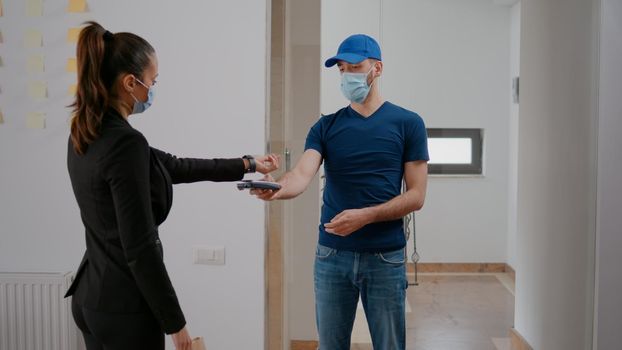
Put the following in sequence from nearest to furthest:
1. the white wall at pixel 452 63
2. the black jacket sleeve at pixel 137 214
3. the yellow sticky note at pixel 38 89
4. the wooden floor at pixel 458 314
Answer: the black jacket sleeve at pixel 137 214 → the yellow sticky note at pixel 38 89 → the wooden floor at pixel 458 314 → the white wall at pixel 452 63

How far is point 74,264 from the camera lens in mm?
2678

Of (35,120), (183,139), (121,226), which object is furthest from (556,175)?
(35,120)

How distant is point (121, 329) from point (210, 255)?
3.73ft

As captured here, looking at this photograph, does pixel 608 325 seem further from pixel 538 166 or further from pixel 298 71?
Answer: pixel 298 71

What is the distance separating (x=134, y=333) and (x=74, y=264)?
1.32 m

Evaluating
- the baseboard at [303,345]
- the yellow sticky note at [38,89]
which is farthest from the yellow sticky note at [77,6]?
the baseboard at [303,345]

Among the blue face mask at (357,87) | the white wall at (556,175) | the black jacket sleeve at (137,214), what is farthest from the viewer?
the white wall at (556,175)

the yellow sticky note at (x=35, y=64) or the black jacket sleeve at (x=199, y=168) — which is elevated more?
A: the yellow sticky note at (x=35, y=64)

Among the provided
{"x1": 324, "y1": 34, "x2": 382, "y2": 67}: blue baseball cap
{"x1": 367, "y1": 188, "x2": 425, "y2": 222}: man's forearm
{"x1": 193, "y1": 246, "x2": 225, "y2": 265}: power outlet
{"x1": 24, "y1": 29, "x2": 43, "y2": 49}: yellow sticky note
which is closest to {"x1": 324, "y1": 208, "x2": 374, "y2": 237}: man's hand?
{"x1": 367, "y1": 188, "x2": 425, "y2": 222}: man's forearm

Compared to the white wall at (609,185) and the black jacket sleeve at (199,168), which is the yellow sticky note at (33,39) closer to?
the black jacket sleeve at (199,168)

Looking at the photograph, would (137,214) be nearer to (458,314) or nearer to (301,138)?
(301,138)

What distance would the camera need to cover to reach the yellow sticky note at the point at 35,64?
2637 millimetres

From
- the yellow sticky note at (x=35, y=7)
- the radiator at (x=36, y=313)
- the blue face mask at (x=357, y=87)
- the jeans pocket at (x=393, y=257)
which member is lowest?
the radiator at (x=36, y=313)

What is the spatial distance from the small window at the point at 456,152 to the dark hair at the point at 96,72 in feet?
13.6
